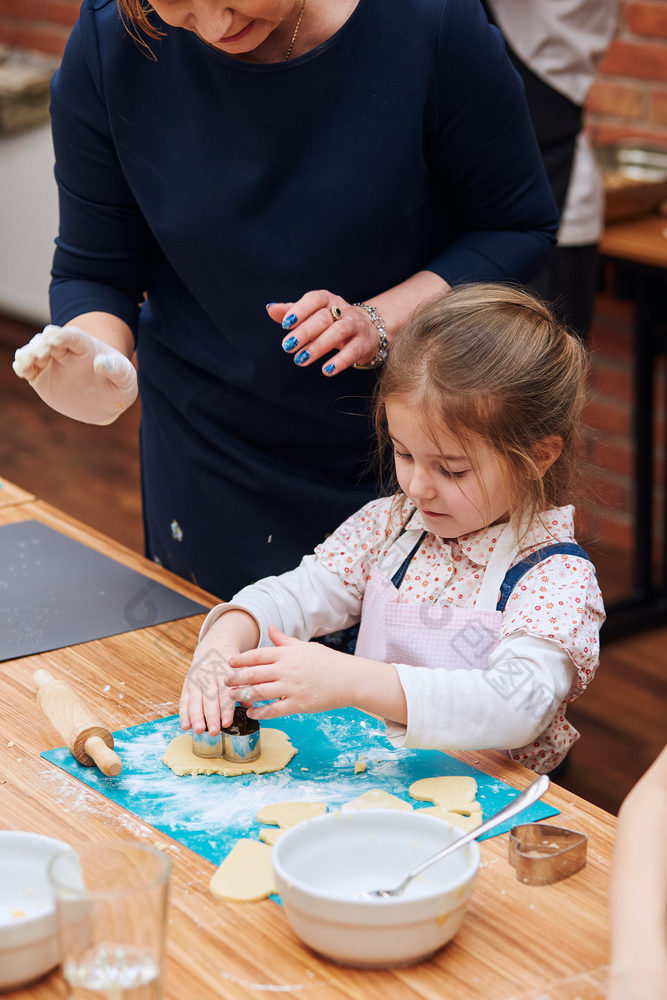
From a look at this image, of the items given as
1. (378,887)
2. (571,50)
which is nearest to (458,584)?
(378,887)

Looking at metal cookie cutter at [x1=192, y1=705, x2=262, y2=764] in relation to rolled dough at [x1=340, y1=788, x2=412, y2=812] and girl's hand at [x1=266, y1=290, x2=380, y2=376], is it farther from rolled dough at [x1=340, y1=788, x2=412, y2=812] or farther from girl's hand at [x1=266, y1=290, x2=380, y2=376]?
girl's hand at [x1=266, y1=290, x2=380, y2=376]

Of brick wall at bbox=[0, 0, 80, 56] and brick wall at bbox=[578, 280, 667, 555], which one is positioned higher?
brick wall at bbox=[0, 0, 80, 56]

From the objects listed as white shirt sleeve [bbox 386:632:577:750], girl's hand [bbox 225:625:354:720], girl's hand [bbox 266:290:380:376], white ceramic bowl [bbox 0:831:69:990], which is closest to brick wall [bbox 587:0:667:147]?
girl's hand [bbox 266:290:380:376]

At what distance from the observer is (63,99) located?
4.70ft

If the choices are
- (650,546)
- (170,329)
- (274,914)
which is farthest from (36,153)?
(274,914)

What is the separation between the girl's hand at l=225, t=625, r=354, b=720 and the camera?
1046mm

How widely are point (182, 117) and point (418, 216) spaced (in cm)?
29

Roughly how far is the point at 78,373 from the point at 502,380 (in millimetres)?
443

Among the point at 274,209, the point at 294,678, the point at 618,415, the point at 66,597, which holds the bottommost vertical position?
the point at 618,415

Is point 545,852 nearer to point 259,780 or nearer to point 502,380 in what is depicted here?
point 259,780

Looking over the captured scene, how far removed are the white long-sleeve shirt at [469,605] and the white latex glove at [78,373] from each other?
0.86 ft

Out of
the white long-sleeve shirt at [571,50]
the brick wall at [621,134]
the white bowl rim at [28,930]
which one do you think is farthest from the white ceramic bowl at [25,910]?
the brick wall at [621,134]

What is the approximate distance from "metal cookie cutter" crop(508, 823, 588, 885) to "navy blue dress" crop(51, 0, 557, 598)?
0.66 meters

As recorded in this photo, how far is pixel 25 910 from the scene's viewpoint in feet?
2.58
